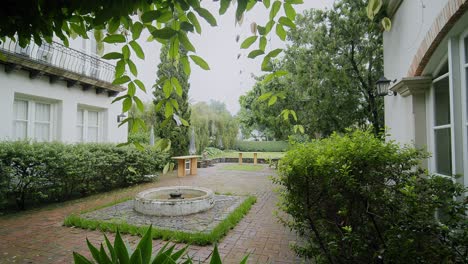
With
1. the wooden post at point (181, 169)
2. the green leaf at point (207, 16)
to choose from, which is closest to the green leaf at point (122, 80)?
the green leaf at point (207, 16)

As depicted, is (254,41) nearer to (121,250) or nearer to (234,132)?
(121,250)

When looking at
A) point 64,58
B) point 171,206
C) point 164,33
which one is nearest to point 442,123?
point 164,33

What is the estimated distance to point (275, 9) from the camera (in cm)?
145

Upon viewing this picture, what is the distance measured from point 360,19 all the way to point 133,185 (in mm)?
10422

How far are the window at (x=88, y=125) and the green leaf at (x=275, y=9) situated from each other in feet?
36.8

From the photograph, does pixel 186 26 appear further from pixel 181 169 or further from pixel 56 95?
pixel 181 169

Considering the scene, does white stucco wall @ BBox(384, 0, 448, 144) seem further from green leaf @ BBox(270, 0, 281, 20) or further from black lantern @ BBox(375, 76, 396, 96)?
green leaf @ BBox(270, 0, 281, 20)

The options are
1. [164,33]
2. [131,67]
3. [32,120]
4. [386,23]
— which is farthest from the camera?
[32,120]

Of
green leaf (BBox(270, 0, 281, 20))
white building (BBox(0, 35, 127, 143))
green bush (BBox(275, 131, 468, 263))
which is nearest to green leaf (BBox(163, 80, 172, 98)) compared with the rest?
green leaf (BBox(270, 0, 281, 20))

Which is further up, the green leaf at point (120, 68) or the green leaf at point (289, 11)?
the green leaf at point (289, 11)

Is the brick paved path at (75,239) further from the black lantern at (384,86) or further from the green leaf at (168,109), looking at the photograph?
the black lantern at (384,86)

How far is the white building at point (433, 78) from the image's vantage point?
3.02 m

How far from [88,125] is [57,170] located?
451 centimetres

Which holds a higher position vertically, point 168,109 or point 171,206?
point 168,109
